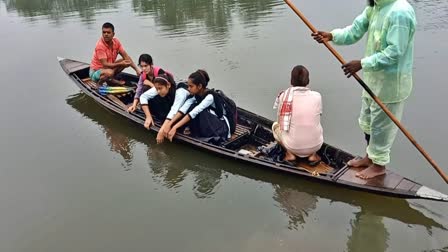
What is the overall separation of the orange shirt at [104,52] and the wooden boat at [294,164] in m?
0.77

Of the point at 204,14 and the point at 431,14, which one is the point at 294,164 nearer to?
the point at 431,14

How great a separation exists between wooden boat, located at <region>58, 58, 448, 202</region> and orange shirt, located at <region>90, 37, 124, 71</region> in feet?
2.53

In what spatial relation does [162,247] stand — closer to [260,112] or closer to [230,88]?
[260,112]

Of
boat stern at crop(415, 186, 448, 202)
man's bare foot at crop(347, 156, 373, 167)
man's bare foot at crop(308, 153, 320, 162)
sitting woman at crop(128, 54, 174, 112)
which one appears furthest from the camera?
sitting woman at crop(128, 54, 174, 112)

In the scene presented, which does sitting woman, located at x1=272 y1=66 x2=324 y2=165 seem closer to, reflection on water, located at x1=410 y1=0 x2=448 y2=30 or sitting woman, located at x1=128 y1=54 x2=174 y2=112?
sitting woman, located at x1=128 y1=54 x2=174 y2=112

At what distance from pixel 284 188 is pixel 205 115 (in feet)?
4.10

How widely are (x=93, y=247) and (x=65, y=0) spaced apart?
14.5 meters

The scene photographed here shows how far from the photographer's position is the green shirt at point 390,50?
366 centimetres

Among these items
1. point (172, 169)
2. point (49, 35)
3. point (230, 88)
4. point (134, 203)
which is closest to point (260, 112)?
point (230, 88)

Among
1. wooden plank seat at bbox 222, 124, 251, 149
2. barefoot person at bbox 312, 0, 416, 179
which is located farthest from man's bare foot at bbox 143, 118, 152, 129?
barefoot person at bbox 312, 0, 416, 179

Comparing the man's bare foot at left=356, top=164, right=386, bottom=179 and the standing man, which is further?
the standing man

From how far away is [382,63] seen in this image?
3762mm

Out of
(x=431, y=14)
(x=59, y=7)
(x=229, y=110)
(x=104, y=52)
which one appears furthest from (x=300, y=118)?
(x=59, y=7)

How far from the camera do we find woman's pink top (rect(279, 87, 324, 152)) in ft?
15.2
